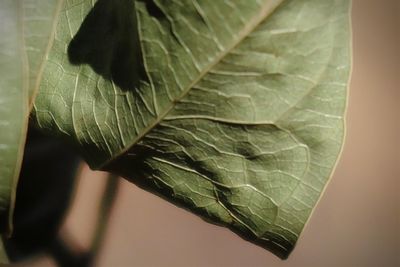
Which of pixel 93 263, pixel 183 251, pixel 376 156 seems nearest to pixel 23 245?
pixel 93 263

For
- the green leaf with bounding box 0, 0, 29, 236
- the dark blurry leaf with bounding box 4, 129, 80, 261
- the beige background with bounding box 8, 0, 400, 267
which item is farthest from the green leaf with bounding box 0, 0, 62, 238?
the beige background with bounding box 8, 0, 400, 267

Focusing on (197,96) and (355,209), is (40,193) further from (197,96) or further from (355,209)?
(355,209)

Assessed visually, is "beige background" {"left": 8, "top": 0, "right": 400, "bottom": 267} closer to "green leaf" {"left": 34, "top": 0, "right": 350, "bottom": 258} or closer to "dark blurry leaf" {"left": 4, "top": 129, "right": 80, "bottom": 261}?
"dark blurry leaf" {"left": 4, "top": 129, "right": 80, "bottom": 261}

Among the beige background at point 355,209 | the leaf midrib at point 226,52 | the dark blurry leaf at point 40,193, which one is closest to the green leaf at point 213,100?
the leaf midrib at point 226,52

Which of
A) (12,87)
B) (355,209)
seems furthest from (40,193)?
(355,209)

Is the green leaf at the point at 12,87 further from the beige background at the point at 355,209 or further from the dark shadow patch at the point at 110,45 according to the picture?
the beige background at the point at 355,209

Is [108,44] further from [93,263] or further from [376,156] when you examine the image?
[376,156]
